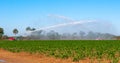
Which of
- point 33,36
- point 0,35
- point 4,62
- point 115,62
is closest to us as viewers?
point 115,62

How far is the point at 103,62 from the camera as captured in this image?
1817 centimetres

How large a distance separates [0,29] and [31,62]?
132927 mm

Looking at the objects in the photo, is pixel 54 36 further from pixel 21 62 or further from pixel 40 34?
pixel 21 62

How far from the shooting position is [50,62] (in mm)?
20203

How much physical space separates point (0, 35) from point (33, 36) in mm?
24640

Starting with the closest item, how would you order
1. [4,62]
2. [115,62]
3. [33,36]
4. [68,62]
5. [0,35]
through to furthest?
[115,62], [68,62], [4,62], [0,35], [33,36]

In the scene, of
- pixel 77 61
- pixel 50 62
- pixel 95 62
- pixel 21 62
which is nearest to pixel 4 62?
pixel 21 62

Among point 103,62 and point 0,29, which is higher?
point 0,29

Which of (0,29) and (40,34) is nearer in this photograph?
(0,29)

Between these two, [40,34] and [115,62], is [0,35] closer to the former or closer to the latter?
[40,34]

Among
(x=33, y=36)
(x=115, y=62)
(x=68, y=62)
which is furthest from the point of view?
(x=33, y=36)

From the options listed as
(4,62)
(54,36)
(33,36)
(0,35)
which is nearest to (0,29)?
(0,35)

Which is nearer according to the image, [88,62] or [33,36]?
[88,62]

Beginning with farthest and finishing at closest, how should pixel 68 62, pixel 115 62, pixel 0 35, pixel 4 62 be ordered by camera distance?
pixel 0 35 → pixel 4 62 → pixel 68 62 → pixel 115 62
